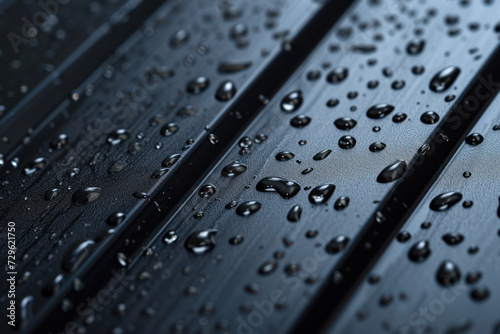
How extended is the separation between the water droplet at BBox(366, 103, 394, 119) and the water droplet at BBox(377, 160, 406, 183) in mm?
92

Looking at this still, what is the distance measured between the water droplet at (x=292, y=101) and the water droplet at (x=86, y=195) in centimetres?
28

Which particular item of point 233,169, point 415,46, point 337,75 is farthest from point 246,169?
point 415,46

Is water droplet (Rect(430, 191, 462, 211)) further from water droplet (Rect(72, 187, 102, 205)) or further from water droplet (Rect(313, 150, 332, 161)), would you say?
water droplet (Rect(72, 187, 102, 205))

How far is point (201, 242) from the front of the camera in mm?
632

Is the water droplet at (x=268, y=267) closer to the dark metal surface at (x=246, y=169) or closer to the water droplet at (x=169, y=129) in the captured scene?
the dark metal surface at (x=246, y=169)

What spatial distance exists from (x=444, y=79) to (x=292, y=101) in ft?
0.70

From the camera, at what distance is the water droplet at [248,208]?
65cm

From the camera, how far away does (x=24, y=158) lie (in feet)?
2.63

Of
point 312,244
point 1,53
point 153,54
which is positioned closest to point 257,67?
point 153,54

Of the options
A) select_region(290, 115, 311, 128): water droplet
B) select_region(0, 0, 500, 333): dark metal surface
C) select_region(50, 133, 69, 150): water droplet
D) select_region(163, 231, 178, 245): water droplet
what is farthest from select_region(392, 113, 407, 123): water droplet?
select_region(50, 133, 69, 150): water droplet

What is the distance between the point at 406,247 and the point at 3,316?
0.46 metres

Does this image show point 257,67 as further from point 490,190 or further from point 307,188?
point 490,190

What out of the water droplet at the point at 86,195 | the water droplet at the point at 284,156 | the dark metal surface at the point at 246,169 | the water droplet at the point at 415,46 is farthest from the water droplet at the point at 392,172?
the water droplet at the point at 86,195

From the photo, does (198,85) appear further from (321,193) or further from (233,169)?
(321,193)
